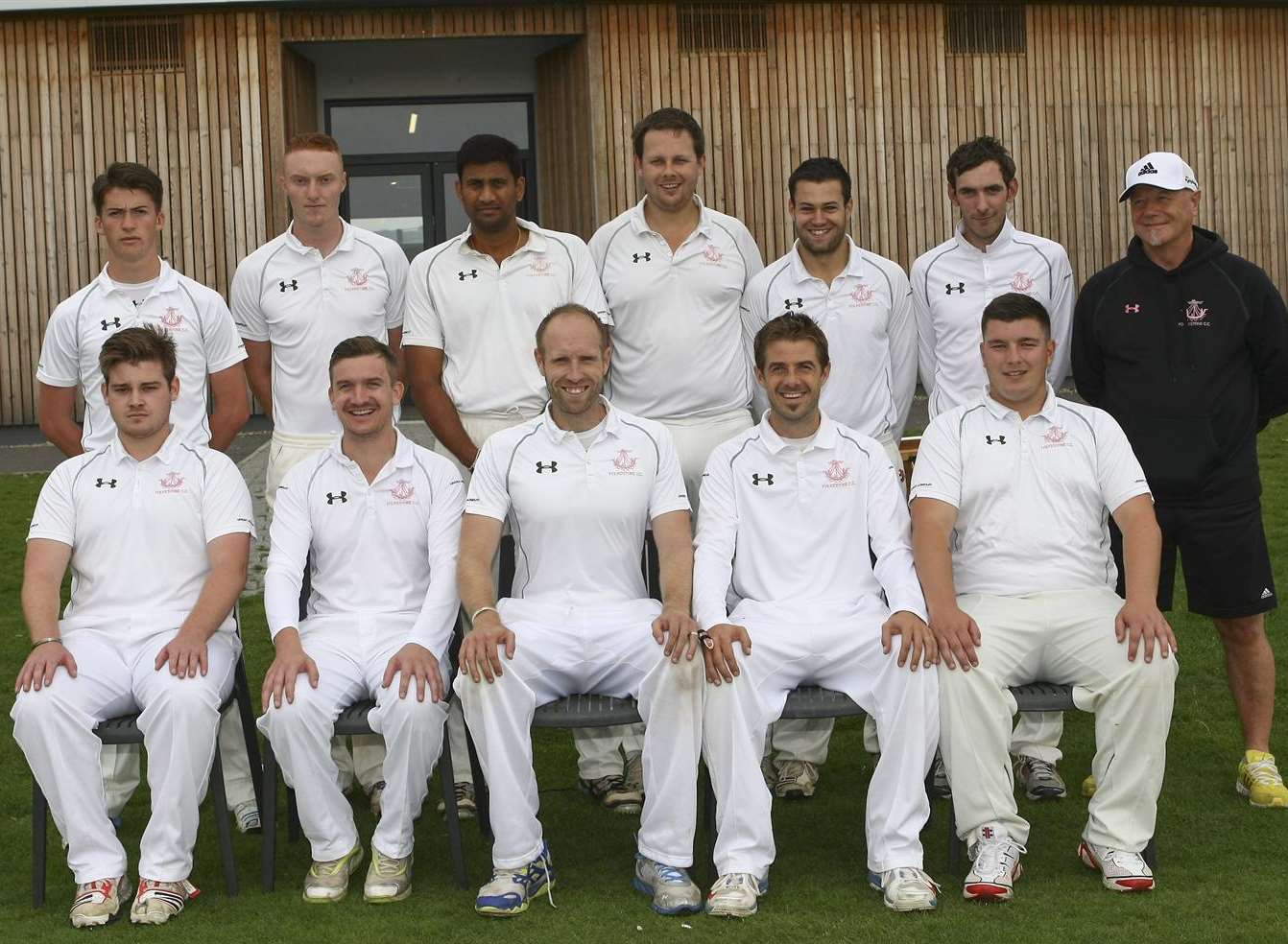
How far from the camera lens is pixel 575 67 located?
13.5 meters

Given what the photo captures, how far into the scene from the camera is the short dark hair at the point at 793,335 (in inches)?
170

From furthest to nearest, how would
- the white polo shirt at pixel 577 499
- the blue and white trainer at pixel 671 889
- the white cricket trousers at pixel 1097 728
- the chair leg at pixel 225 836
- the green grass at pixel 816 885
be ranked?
the white polo shirt at pixel 577 499 < the chair leg at pixel 225 836 < the white cricket trousers at pixel 1097 728 < the blue and white trainer at pixel 671 889 < the green grass at pixel 816 885

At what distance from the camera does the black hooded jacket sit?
4754 mm

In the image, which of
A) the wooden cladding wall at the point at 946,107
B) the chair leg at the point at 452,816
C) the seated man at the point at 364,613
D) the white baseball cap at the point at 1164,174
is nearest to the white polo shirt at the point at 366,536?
the seated man at the point at 364,613

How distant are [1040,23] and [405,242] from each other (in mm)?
6190

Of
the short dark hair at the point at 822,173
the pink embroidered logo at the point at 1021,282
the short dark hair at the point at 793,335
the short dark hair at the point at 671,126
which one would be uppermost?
the short dark hair at the point at 671,126

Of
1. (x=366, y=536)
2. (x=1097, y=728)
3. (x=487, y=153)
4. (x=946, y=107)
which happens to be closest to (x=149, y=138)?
(x=946, y=107)

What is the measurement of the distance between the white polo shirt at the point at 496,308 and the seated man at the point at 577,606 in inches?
23.0

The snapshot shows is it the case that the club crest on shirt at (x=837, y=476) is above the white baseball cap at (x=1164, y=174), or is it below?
below

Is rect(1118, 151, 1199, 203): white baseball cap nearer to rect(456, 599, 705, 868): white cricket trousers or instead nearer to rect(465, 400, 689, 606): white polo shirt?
rect(465, 400, 689, 606): white polo shirt

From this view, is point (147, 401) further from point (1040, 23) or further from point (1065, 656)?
point (1040, 23)

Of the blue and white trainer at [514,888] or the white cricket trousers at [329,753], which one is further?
the white cricket trousers at [329,753]

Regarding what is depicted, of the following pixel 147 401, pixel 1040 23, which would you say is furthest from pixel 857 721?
pixel 1040 23

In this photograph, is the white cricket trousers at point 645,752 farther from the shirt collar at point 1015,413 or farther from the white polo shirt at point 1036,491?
the shirt collar at point 1015,413
